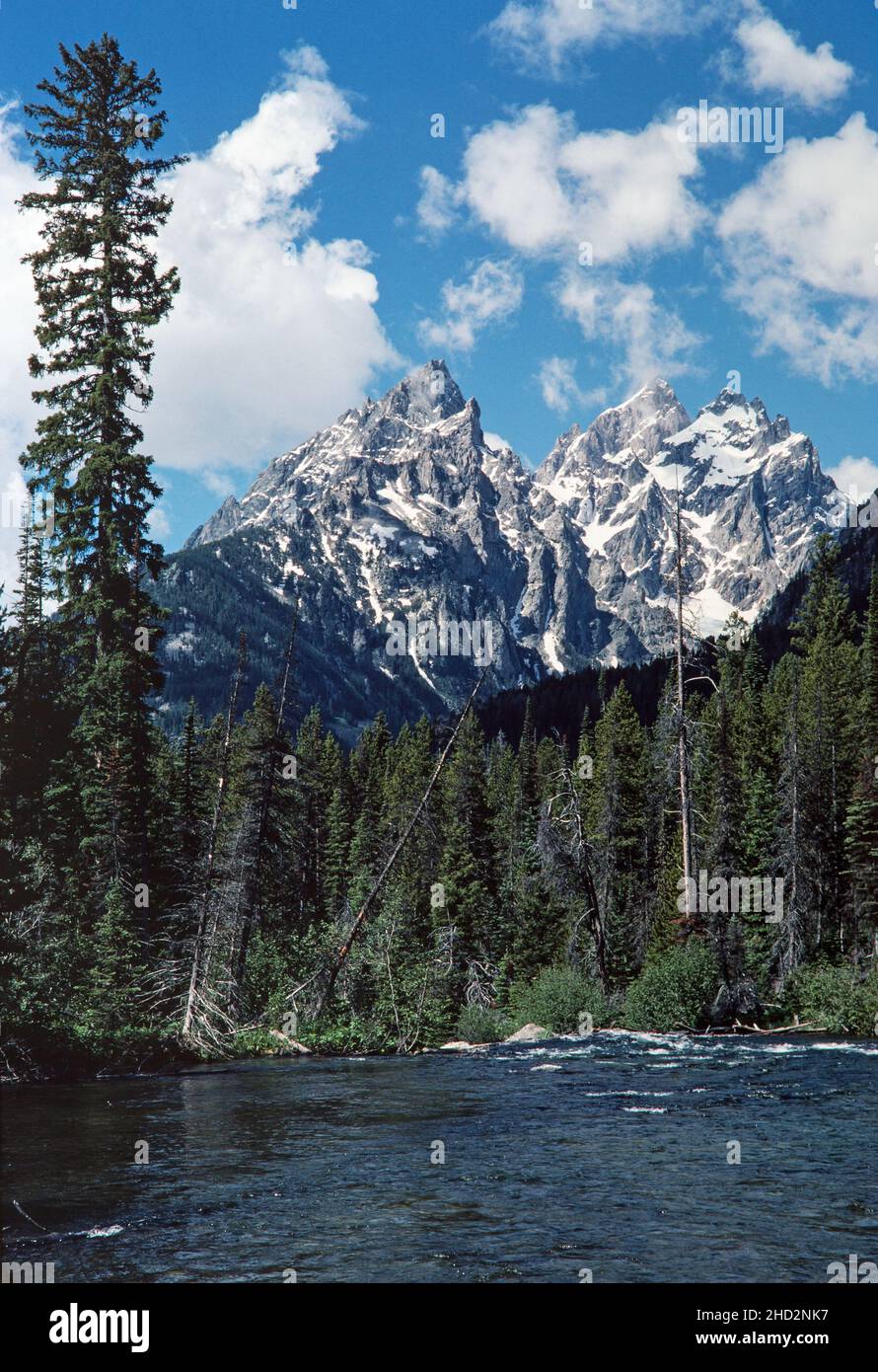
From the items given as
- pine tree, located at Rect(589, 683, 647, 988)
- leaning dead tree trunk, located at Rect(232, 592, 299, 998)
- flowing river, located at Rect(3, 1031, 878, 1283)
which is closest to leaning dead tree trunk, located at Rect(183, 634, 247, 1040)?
leaning dead tree trunk, located at Rect(232, 592, 299, 998)

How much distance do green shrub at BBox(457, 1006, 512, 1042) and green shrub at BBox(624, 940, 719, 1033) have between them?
Result: 16.0ft

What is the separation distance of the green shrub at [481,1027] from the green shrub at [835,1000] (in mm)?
A: 10957

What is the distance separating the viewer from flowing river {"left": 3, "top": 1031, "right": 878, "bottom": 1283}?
1100cm

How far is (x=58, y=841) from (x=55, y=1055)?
926 centimetres

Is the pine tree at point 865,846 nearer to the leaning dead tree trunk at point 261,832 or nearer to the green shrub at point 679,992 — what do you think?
the green shrub at point 679,992

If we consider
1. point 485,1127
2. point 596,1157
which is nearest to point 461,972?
point 485,1127

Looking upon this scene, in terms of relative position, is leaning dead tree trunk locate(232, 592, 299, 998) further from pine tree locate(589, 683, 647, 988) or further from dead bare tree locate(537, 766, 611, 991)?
pine tree locate(589, 683, 647, 988)

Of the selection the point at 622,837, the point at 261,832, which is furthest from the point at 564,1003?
the point at 622,837

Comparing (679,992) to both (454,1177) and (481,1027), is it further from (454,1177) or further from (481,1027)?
(454,1177)

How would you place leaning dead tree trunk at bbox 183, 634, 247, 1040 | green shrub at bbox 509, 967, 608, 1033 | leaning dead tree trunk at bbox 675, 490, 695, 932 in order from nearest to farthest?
leaning dead tree trunk at bbox 183, 634, 247, 1040 < leaning dead tree trunk at bbox 675, 490, 695, 932 < green shrub at bbox 509, 967, 608, 1033

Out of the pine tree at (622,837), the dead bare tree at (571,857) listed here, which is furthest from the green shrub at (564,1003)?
the pine tree at (622,837)

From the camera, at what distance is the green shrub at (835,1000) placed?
119ft
